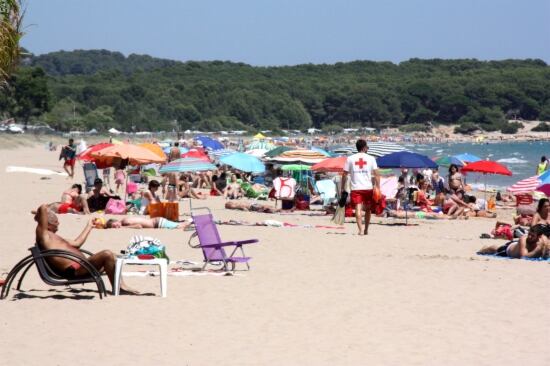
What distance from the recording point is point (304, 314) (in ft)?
21.7

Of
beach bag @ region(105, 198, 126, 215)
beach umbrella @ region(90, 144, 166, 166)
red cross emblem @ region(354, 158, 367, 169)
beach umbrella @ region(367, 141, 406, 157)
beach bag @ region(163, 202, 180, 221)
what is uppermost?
red cross emblem @ region(354, 158, 367, 169)

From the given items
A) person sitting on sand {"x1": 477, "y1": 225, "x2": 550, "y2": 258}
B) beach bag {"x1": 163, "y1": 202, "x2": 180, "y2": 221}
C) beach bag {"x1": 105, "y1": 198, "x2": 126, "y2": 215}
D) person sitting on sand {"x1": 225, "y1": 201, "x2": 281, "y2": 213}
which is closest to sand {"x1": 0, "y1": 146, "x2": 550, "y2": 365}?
person sitting on sand {"x1": 477, "y1": 225, "x2": 550, "y2": 258}

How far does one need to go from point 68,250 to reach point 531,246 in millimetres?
4903

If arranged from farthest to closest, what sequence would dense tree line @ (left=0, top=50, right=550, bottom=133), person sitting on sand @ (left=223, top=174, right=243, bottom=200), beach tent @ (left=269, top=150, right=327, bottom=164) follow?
dense tree line @ (left=0, top=50, right=550, bottom=133) < person sitting on sand @ (left=223, top=174, right=243, bottom=200) < beach tent @ (left=269, top=150, right=327, bottom=164)

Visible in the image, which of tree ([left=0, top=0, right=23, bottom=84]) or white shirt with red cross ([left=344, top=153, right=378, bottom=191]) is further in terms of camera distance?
white shirt with red cross ([left=344, top=153, right=378, bottom=191])

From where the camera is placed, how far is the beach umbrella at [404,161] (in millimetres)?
14273

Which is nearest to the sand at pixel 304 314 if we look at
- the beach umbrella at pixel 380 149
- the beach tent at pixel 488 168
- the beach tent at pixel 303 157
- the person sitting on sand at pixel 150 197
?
the person sitting on sand at pixel 150 197

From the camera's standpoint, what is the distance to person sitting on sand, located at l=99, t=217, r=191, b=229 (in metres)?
12.0

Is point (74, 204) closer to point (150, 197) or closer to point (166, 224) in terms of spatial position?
point (150, 197)

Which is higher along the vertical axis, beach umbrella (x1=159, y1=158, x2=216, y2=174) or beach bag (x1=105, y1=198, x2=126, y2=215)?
beach umbrella (x1=159, y1=158, x2=216, y2=174)

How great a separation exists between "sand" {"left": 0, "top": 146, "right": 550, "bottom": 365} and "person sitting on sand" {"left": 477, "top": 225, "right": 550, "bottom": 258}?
0.77 feet

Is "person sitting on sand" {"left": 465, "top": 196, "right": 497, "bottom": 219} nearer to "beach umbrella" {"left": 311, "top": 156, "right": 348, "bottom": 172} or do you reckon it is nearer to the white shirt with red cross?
"beach umbrella" {"left": 311, "top": 156, "right": 348, "bottom": 172}

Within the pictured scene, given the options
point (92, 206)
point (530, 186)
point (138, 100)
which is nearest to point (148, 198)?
point (92, 206)

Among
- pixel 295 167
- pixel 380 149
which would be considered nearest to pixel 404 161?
pixel 380 149
